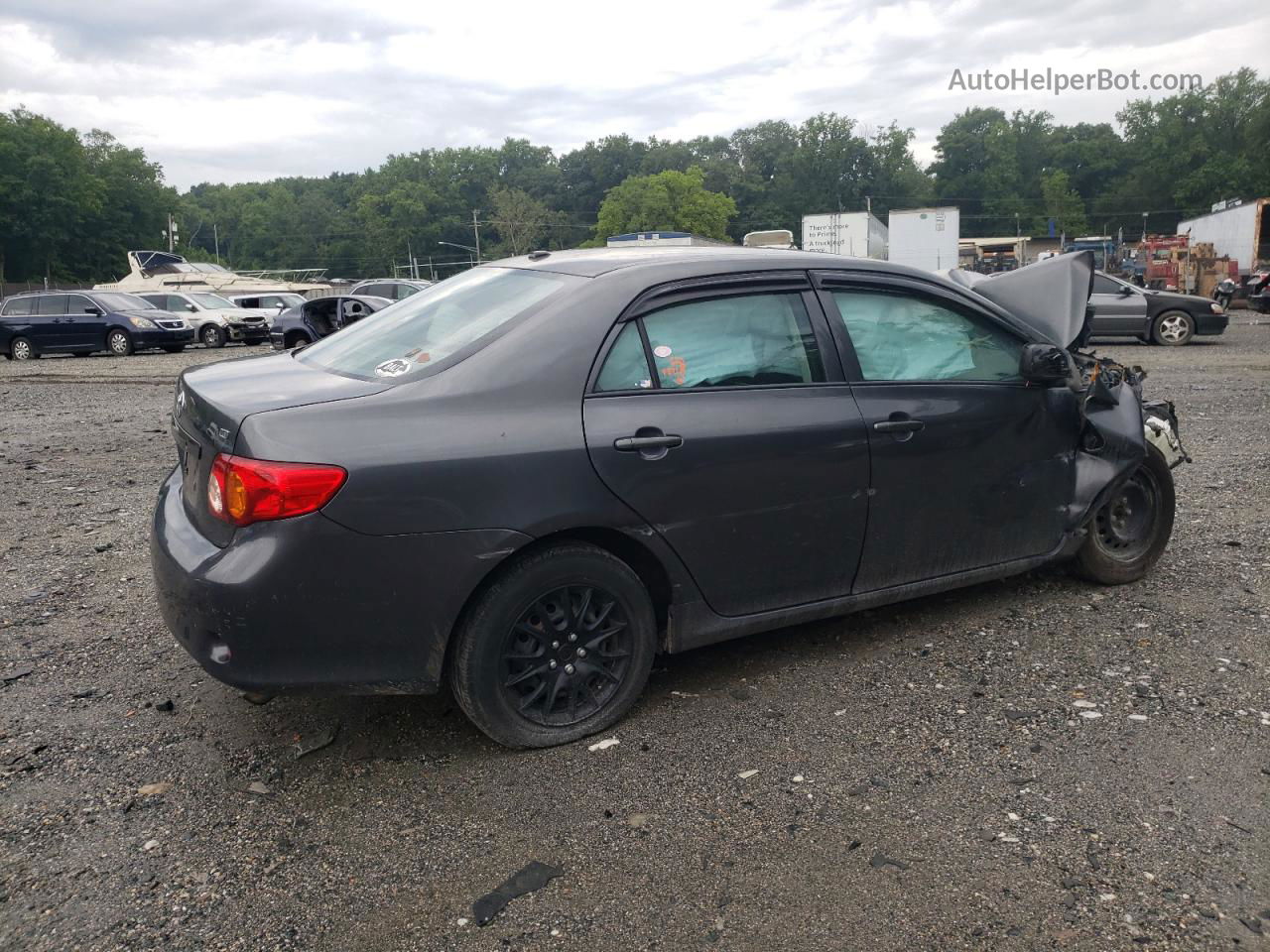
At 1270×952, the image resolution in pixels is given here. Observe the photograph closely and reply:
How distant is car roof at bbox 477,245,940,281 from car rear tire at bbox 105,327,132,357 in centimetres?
2205

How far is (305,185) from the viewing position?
13600cm

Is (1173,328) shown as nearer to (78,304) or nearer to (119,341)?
(119,341)

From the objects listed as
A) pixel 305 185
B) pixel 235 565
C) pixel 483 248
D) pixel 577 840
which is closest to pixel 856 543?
pixel 577 840

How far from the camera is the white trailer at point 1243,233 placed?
30.8 meters

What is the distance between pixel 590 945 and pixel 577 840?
45 cm

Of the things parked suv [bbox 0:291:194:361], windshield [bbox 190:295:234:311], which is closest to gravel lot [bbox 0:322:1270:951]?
parked suv [bbox 0:291:194:361]

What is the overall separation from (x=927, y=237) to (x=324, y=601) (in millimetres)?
32338

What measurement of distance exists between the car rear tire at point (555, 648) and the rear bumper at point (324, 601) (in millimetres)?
103

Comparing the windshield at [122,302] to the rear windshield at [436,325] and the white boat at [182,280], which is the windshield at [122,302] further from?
the rear windshield at [436,325]

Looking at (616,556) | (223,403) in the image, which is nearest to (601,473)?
(616,556)

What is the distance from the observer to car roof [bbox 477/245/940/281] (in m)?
3.73

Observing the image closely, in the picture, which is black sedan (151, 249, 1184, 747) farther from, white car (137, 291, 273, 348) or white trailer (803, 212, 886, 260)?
white trailer (803, 212, 886, 260)

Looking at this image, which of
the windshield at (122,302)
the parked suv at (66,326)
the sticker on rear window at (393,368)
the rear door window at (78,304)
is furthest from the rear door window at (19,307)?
the sticker on rear window at (393,368)

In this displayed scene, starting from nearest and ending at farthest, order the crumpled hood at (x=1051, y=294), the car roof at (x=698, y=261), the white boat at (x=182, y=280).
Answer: the car roof at (x=698, y=261), the crumpled hood at (x=1051, y=294), the white boat at (x=182, y=280)
